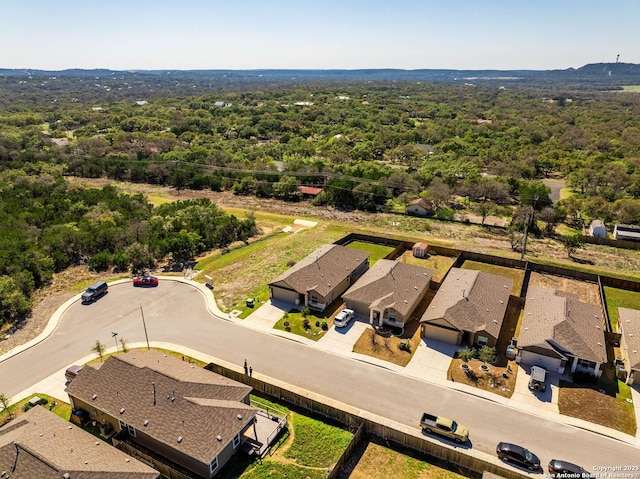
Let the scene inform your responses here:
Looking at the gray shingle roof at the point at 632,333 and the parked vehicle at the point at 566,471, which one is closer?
the parked vehicle at the point at 566,471

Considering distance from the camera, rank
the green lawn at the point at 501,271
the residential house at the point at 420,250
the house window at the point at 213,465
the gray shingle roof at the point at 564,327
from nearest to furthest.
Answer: the house window at the point at 213,465 < the gray shingle roof at the point at 564,327 < the green lawn at the point at 501,271 < the residential house at the point at 420,250

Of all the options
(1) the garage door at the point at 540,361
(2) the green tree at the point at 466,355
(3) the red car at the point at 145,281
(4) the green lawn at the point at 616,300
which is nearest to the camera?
(1) the garage door at the point at 540,361

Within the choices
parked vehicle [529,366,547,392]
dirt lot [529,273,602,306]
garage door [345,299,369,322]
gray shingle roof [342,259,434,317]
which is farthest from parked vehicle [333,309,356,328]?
dirt lot [529,273,602,306]

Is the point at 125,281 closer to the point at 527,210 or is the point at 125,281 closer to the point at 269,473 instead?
the point at 269,473

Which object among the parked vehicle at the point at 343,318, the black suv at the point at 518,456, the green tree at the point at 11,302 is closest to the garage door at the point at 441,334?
the parked vehicle at the point at 343,318

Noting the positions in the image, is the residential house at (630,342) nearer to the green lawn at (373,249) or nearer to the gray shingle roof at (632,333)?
the gray shingle roof at (632,333)

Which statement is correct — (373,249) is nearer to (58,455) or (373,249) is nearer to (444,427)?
(444,427)

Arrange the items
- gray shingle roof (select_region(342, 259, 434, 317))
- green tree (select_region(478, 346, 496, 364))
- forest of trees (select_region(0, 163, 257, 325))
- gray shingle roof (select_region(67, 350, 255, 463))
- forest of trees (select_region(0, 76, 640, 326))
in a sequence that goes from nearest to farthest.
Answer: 1. gray shingle roof (select_region(67, 350, 255, 463))
2. green tree (select_region(478, 346, 496, 364))
3. gray shingle roof (select_region(342, 259, 434, 317))
4. forest of trees (select_region(0, 163, 257, 325))
5. forest of trees (select_region(0, 76, 640, 326))

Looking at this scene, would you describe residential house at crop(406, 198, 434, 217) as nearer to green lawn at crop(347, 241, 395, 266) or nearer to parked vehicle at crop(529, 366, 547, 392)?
green lawn at crop(347, 241, 395, 266)

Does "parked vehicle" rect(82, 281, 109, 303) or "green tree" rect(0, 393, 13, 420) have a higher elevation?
"parked vehicle" rect(82, 281, 109, 303)
